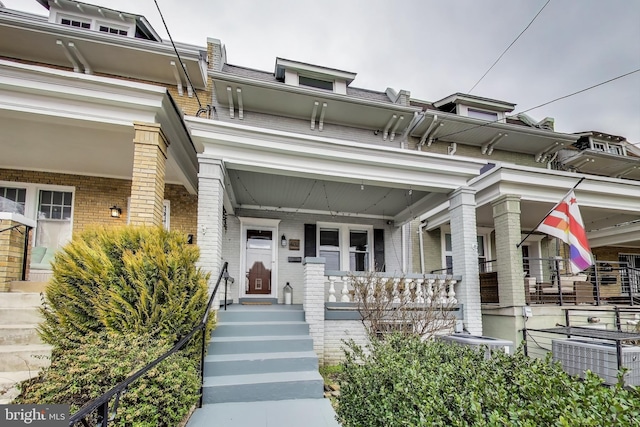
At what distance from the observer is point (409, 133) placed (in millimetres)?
10211

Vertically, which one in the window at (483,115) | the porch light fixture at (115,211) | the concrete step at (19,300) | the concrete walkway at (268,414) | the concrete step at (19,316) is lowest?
the concrete walkway at (268,414)

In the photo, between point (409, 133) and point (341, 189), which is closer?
point (341, 189)

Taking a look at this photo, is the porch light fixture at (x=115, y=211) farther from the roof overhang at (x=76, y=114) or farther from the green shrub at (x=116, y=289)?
the green shrub at (x=116, y=289)

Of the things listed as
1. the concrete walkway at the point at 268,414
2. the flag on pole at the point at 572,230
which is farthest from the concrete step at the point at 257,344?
the flag on pole at the point at 572,230

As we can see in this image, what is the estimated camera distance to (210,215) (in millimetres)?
5426

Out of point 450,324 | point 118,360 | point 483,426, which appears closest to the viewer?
point 483,426

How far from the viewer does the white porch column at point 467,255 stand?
6660 millimetres

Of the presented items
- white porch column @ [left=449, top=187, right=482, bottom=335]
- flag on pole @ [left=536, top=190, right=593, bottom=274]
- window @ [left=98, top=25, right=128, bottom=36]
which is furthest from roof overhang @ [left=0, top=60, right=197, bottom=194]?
flag on pole @ [left=536, top=190, right=593, bottom=274]

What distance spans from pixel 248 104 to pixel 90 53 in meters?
3.77

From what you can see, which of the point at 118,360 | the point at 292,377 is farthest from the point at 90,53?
the point at 292,377

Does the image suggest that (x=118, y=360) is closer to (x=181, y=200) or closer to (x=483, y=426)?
(x=483, y=426)

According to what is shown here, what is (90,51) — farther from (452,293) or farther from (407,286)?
(452,293)

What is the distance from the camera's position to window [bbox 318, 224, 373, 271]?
9.84 metres

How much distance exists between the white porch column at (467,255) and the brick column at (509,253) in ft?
2.55
